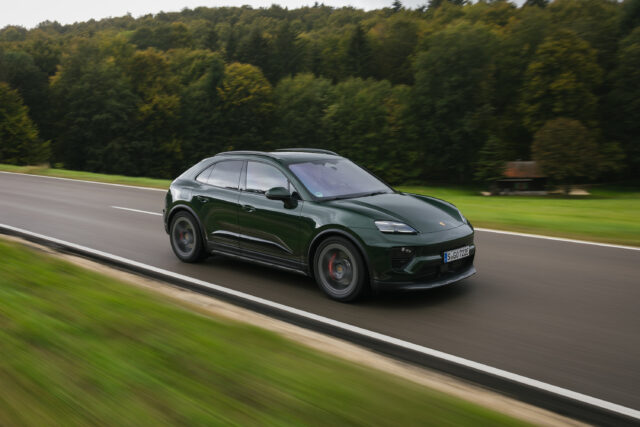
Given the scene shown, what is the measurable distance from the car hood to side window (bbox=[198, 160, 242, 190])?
1.68 metres

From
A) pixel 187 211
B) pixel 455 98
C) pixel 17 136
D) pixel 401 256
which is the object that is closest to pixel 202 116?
pixel 17 136

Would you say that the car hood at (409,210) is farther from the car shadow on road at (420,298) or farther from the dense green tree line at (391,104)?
the dense green tree line at (391,104)

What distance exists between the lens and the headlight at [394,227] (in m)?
6.26

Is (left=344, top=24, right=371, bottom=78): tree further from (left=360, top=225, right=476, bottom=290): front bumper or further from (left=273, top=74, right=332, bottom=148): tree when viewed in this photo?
(left=360, top=225, right=476, bottom=290): front bumper

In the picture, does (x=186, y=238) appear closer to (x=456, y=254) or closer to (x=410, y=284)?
(x=410, y=284)

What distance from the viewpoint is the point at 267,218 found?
23.8 feet

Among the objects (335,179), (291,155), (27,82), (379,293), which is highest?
(27,82)

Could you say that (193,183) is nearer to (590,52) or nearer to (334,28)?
(590,52)

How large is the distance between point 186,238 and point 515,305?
15.0 feet

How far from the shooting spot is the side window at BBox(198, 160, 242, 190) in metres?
7.91

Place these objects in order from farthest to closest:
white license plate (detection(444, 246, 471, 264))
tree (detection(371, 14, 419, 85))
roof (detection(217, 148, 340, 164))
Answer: tree (detection(371, 14, 419, 85)) < roof (detection(217, 148, 340, 164)) < white license plate (detection(444, 246, 471, 264))

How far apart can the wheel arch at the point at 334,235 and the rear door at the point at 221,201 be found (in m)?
1.32

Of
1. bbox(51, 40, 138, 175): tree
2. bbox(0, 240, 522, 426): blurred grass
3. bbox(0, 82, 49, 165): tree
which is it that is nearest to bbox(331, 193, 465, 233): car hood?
bbox(0, 240, 522, 426): blurred grass


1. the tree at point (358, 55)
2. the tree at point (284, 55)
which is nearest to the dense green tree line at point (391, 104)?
the tree at point (358, 55)
